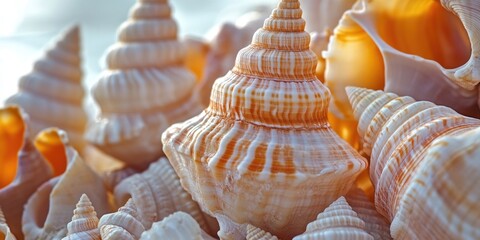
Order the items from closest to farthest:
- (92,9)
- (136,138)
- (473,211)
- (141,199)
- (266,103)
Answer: (473,211), (266,103), (141,199), (136,138), (92,9)

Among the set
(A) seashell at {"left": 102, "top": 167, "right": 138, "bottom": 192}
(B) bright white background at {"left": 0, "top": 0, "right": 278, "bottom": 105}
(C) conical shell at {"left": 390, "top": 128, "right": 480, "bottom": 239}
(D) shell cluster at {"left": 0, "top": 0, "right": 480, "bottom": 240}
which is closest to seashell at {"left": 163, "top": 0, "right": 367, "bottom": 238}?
(D) shell cluster at {"left": 0, "top": 0, "right": 480, "bottom": 240}

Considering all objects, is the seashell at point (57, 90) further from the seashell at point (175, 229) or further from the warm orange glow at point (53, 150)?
the seashell at point (175, 229)

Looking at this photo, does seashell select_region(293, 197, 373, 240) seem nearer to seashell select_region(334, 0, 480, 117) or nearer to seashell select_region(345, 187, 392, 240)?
seashell select_region(345, 187, 392, 240)

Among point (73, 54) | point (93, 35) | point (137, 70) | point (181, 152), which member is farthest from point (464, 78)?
point (93, 35)

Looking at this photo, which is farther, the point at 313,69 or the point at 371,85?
the point at 371,85

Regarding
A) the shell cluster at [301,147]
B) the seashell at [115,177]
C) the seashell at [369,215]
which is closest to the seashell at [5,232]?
the shell cluster at [301,147]

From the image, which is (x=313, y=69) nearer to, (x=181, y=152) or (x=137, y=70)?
(x=181, y=152)

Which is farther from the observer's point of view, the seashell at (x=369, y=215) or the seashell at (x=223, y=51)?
the seashell at (x=223, y=51)
